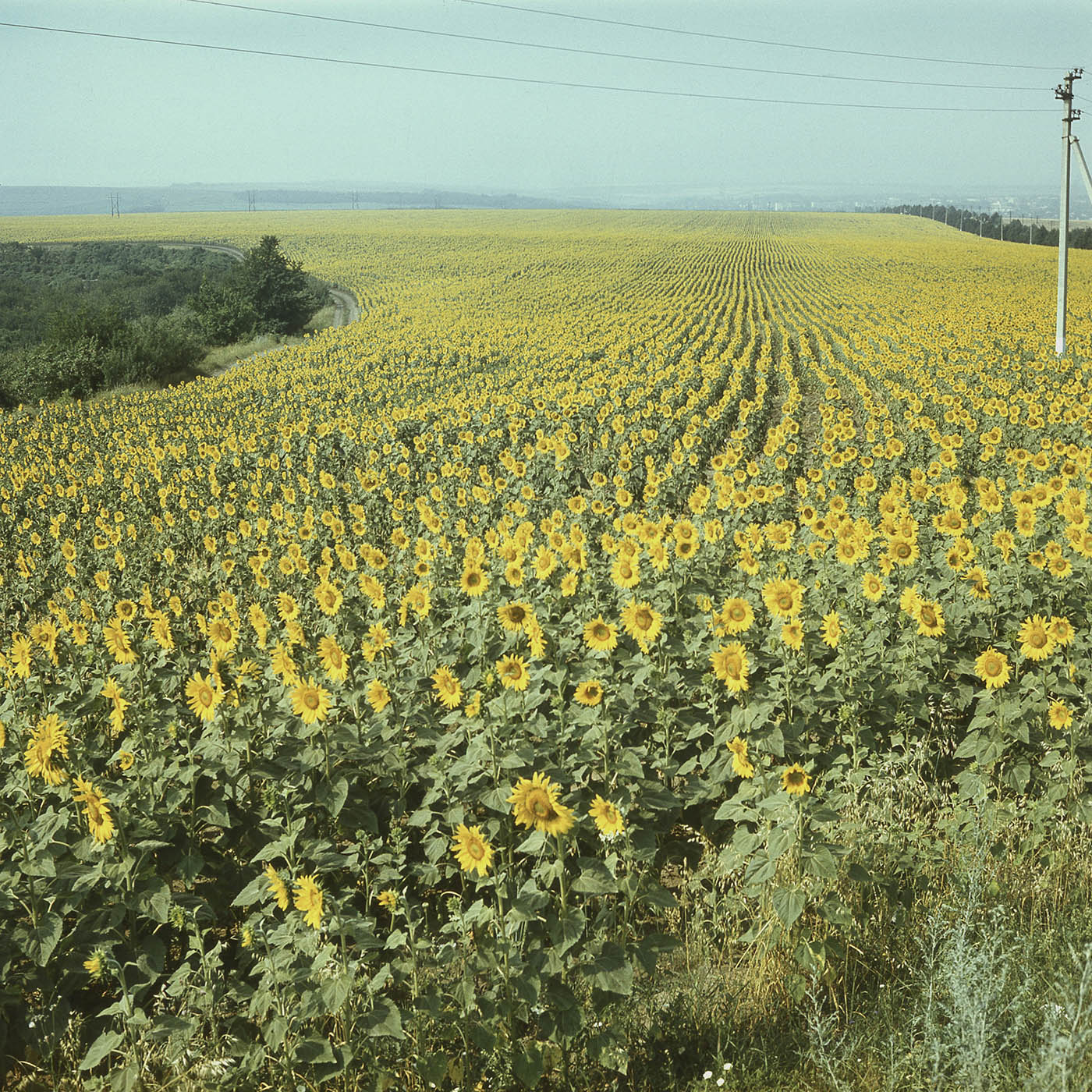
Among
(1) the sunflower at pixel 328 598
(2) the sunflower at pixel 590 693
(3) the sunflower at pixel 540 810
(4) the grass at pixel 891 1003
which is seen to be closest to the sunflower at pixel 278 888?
(4) the grass at pixel 891 1003

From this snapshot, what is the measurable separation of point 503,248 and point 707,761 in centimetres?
8039

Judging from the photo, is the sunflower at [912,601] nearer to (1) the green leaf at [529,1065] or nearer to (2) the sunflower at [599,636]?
(2) the sunflower at [599,636]

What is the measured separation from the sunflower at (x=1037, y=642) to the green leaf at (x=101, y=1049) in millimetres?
4916

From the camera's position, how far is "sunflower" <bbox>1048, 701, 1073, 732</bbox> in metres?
4.52

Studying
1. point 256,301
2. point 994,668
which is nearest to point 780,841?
point 994,668

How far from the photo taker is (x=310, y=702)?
4.36 m

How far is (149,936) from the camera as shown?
13.0 ft

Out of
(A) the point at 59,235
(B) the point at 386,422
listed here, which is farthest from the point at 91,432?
(A) the point at 59,235

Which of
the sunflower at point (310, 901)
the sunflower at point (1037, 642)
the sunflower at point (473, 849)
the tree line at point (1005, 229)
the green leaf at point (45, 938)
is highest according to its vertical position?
the tree line at point (1005, 229)

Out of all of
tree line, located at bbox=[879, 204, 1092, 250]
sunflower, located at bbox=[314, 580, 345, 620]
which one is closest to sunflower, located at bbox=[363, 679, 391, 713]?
sunflower, located at bbox=[314, 580, 345, 620]

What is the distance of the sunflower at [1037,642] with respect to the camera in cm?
505

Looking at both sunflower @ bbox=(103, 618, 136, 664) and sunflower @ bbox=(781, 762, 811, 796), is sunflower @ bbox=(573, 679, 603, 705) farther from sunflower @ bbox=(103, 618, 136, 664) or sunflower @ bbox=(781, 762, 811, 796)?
sunflower @ bbox=(103, 618, 136, 664)

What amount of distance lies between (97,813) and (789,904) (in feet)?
9.58

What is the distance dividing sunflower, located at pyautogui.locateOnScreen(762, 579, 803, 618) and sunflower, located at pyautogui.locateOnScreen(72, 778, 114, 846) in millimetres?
3636
